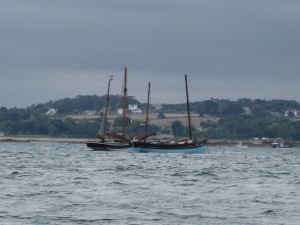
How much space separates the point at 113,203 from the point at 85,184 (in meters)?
12.0

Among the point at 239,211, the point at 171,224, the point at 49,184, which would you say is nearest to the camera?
the point at 171,224

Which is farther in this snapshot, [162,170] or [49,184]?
[162,170]

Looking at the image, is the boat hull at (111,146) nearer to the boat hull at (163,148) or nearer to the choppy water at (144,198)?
the boat hull at (163,148)

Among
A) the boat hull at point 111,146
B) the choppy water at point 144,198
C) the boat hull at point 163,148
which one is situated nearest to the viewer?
the choppy water at point 144,198

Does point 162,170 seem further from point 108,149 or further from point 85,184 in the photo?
point 108,149

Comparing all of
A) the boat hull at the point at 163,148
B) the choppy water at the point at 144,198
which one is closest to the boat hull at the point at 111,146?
the boat hull at the point at 163,148

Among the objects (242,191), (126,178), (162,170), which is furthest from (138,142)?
(242,191)

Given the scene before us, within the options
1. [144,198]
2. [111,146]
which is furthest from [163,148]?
[144,198]

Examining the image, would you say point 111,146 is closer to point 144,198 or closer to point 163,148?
point 163,148

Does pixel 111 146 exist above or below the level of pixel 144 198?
above

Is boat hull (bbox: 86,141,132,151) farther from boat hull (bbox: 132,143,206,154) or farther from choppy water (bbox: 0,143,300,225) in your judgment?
choppy water (bbox: 0,143,300,225)

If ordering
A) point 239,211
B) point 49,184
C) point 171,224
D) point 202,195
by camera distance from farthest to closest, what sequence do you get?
1. point 49,184
2. point 202,195
3. point 239,211
4. point 171,224

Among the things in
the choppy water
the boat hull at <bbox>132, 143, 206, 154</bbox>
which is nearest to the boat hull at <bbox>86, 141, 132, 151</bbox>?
the boat hull at <bbox>132, 143, 206, 154</bbox>

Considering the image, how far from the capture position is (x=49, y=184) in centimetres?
6800
